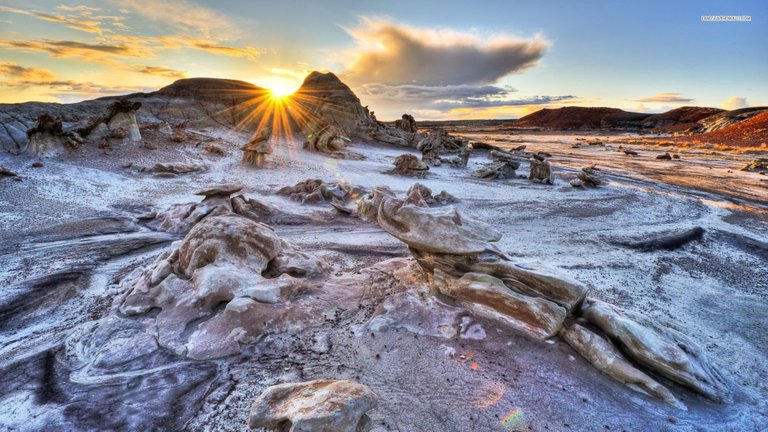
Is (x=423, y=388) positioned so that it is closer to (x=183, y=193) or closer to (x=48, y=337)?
(x=48, y=337)

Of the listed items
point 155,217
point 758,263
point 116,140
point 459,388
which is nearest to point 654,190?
point 758,263

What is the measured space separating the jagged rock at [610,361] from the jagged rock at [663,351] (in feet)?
0.64

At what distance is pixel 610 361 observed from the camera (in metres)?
4.71

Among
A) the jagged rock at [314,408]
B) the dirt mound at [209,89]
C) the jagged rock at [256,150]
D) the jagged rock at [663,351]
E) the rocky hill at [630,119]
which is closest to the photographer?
the jagged rock at [314,408]

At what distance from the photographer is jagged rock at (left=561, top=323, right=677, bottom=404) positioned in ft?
14.5

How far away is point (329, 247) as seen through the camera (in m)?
9.67

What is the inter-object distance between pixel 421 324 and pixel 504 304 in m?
1.33

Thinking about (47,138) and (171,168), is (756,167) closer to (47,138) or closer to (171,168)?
(171,168)

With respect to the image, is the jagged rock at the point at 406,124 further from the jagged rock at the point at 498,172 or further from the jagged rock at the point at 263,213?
the jagged rock at the point at 263,213

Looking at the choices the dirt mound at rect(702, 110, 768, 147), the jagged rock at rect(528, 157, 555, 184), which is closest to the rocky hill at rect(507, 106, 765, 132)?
the dirt mound at rect(702, 110, 768, 147)

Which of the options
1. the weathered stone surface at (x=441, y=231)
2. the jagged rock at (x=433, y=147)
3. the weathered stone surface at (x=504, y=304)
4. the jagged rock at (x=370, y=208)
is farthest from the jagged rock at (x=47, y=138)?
the weathered stone surface at (x=504, y=304)

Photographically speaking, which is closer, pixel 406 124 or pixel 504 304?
pixel 504 304

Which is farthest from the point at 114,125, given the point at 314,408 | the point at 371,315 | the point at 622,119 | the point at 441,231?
the point at 622,119

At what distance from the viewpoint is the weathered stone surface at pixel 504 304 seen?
5316 mm
